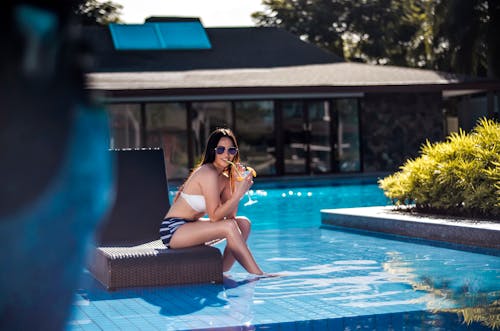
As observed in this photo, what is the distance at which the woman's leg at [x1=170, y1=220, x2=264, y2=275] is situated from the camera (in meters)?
6.98

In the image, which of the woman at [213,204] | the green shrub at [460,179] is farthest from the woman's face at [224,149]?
the green shrub at [460,179]

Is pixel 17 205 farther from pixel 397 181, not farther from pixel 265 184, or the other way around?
pixel 265 184

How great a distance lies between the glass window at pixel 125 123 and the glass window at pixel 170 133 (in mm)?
289

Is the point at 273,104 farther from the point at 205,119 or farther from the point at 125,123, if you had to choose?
the point at 125,123

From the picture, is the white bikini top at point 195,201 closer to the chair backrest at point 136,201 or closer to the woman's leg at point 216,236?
the woman's leg at point 216,236

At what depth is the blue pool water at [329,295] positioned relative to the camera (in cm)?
551

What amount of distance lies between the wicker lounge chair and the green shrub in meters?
3.71

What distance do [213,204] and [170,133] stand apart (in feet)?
58.3

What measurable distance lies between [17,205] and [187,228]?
5.60 metres

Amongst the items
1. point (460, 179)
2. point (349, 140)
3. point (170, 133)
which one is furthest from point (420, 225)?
point (349, 140)

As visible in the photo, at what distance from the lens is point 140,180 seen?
321 inches

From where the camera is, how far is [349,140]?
2608 centimetres

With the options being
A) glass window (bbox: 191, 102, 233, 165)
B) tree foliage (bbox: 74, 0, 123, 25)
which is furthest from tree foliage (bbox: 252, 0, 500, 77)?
glass window (bbox: 191, 102, 233, 165)

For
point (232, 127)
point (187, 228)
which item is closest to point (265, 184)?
point (232, 127)
